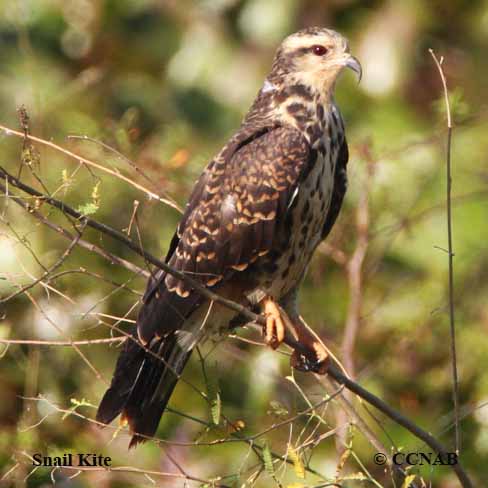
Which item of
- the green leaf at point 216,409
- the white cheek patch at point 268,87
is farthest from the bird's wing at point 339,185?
the green leaf at point 216,409

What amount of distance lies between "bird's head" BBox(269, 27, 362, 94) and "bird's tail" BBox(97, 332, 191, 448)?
1127 millimetres

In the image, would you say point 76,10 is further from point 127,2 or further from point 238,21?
point 238,21

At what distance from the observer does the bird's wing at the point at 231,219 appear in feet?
14.7

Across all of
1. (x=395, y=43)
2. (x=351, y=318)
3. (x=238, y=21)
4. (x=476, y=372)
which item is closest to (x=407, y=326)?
(x=476, y=372)

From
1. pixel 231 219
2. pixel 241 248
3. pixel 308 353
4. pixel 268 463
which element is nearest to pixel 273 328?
pixel 308 353

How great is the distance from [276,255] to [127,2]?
5.55 metres

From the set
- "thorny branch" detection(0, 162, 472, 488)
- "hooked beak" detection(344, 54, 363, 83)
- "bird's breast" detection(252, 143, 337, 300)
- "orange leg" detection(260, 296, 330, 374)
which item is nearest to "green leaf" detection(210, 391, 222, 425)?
"thorny branch" detection(0, 162, 472, 488)

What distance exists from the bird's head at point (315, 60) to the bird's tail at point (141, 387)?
1.13 m

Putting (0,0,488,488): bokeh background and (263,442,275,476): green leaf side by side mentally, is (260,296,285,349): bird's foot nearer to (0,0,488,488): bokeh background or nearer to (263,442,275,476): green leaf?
(0,0,488,488): bokeh background

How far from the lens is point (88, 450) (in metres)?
5.07

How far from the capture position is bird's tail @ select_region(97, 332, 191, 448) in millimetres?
4352

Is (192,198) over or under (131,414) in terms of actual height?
over

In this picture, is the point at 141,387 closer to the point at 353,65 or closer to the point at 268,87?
the point at 268,87

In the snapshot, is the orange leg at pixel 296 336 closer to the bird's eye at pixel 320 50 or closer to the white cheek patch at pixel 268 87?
the white cheek patch at pixel 268 87
